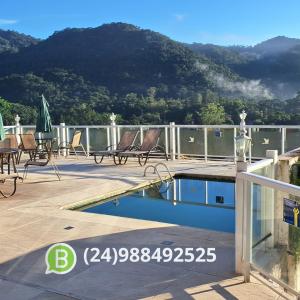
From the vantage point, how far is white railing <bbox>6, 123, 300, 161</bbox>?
8.42 meters

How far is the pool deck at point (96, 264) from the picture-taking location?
2.95 m

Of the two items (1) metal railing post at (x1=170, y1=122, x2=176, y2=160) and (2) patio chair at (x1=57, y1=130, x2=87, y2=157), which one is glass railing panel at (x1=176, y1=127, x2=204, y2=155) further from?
(2) patio chair at (x1=57, y1=130, x2=87, y2=157)

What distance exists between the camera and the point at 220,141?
30.7 feet

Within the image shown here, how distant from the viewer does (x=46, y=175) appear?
7895 mm

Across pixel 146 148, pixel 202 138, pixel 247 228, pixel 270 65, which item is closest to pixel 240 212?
pixel 247 228

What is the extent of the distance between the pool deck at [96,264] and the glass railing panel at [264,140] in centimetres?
341

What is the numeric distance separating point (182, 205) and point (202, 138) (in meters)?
3.71

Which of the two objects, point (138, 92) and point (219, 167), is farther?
point (138, 92)

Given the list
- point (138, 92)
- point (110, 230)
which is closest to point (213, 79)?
point (138, 92)

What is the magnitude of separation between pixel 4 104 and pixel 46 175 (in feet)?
49.1

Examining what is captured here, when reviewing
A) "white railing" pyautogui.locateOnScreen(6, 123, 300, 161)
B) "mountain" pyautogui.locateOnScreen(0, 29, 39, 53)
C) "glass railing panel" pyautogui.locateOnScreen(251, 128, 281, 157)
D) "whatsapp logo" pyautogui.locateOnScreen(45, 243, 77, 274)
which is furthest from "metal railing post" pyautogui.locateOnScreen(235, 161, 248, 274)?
"mountain" pyautogui.locateOnScreen(0, 29, 39, 53)

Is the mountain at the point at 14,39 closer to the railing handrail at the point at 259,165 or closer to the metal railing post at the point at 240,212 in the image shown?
the railing handrail at the point at 259,165

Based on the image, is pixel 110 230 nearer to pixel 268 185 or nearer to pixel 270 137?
pixel 268 185

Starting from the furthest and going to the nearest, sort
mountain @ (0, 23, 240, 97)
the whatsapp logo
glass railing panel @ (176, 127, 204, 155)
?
mountain @ (0, 23, 240, 97) < glass railing panel @ (176, 127, 204, 155) < the whatsapp logo
